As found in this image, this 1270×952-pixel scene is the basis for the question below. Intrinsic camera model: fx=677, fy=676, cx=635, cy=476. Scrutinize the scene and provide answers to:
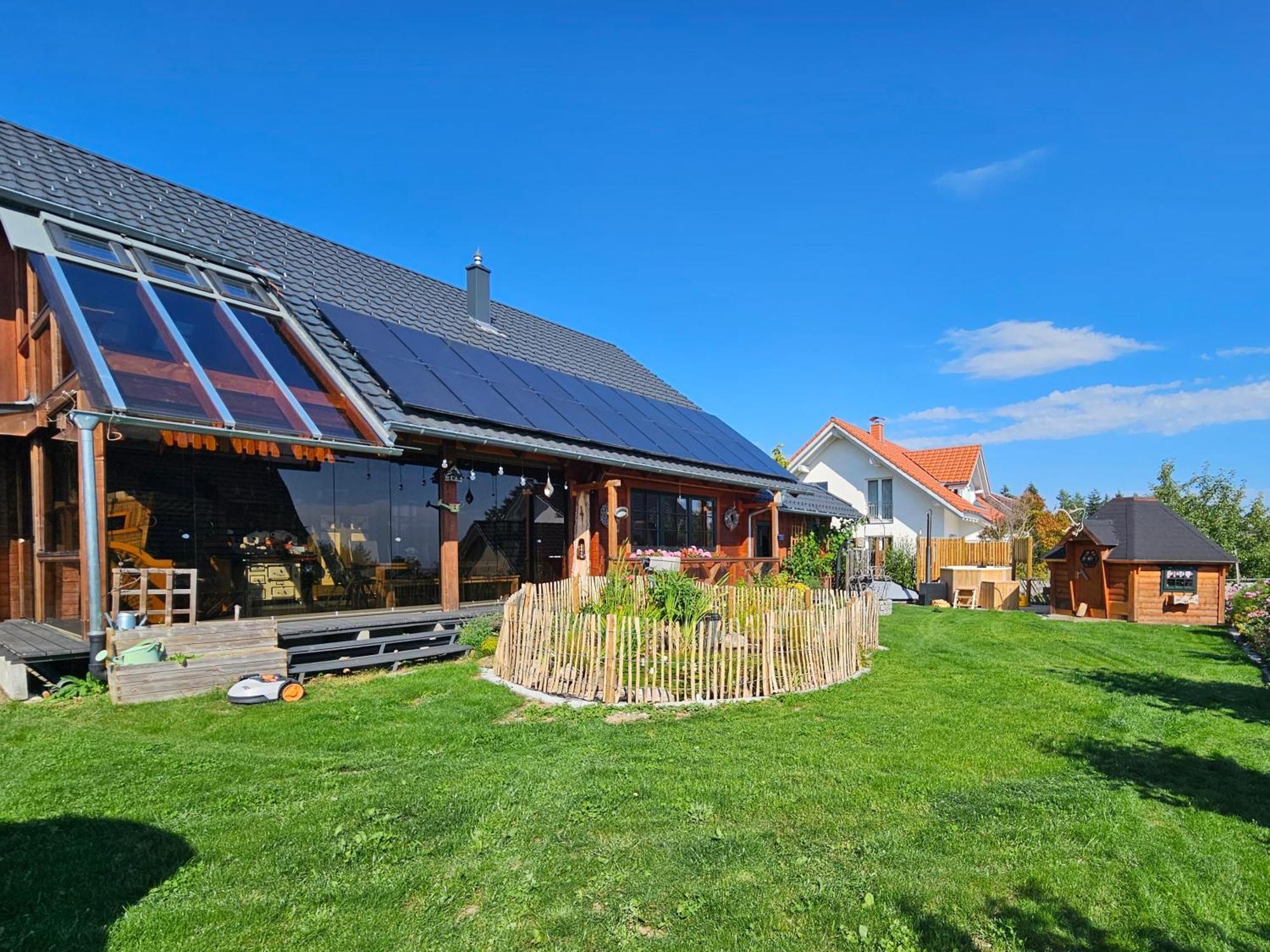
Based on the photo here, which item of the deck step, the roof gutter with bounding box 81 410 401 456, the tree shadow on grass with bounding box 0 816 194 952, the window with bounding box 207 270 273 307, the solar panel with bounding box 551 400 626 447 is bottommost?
the deck step

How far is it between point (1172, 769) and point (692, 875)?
15.5 feet

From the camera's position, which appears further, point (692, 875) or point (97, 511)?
point (97, 511)

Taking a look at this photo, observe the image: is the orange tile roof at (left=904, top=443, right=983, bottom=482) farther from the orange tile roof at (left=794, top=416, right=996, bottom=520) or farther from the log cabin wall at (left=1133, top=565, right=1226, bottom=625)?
the log cabin wall at (left=1133, top=565, right=1226, bottom=625)

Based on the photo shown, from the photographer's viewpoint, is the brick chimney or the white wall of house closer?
the brick chimney

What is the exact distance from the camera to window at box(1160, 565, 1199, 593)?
16.9 metres

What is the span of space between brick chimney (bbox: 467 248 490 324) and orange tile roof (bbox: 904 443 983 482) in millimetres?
24118

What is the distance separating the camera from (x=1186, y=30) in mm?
10141

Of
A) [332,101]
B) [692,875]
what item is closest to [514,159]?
[332,101]

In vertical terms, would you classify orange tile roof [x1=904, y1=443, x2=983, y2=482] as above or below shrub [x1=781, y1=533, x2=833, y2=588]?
above

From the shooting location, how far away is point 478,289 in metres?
16.7

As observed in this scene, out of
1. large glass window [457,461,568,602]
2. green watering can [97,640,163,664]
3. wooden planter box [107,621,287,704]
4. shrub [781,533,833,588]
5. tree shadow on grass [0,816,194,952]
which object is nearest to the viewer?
tree shadow on grass [0,816,194,952]

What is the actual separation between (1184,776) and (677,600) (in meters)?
5.79

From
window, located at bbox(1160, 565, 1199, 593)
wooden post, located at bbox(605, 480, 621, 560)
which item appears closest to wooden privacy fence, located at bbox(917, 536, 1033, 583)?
window, located at bbox(1160, 565, 1199, 593)

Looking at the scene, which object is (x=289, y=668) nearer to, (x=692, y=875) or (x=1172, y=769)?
(x=692, y=875)
